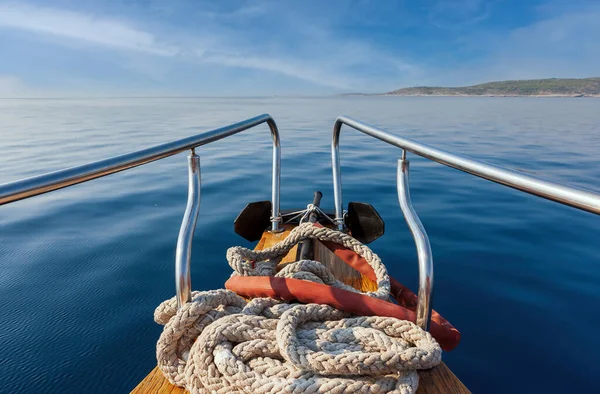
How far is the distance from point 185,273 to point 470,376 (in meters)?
1.75

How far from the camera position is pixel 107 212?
176 inches

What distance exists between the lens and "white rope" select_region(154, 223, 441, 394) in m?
0.90

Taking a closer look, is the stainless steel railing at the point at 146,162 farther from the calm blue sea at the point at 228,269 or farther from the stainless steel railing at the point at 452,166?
the calm blue sea at the point at 228,269

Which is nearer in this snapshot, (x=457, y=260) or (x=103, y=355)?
(x=103, y=355)

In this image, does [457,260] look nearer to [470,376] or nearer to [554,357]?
[554,357]

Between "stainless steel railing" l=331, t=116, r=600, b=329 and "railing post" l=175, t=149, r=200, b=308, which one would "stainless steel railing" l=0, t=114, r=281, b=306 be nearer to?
"railing post" l=175, t=149, r=200, b=308

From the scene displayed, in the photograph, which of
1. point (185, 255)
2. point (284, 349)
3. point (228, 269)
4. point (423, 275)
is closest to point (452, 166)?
point (423, 275)

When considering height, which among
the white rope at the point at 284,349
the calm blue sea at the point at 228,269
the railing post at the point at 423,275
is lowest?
the calm blue sea at the point at 228,269

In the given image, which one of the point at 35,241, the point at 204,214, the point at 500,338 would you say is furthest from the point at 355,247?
the point at 35,241

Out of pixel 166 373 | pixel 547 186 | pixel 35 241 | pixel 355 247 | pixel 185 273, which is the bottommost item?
pixel 35 241

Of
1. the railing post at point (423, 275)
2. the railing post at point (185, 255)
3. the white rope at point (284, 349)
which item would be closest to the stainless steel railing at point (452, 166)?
the railing post at point (423, 275)

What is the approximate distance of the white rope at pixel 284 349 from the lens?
90 centimetres

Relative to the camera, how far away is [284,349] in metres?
0.93

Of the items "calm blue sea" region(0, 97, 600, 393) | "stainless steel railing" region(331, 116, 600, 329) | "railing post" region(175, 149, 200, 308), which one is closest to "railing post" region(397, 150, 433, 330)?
"stainless steel railing" region(331, 116, 600, 329)
